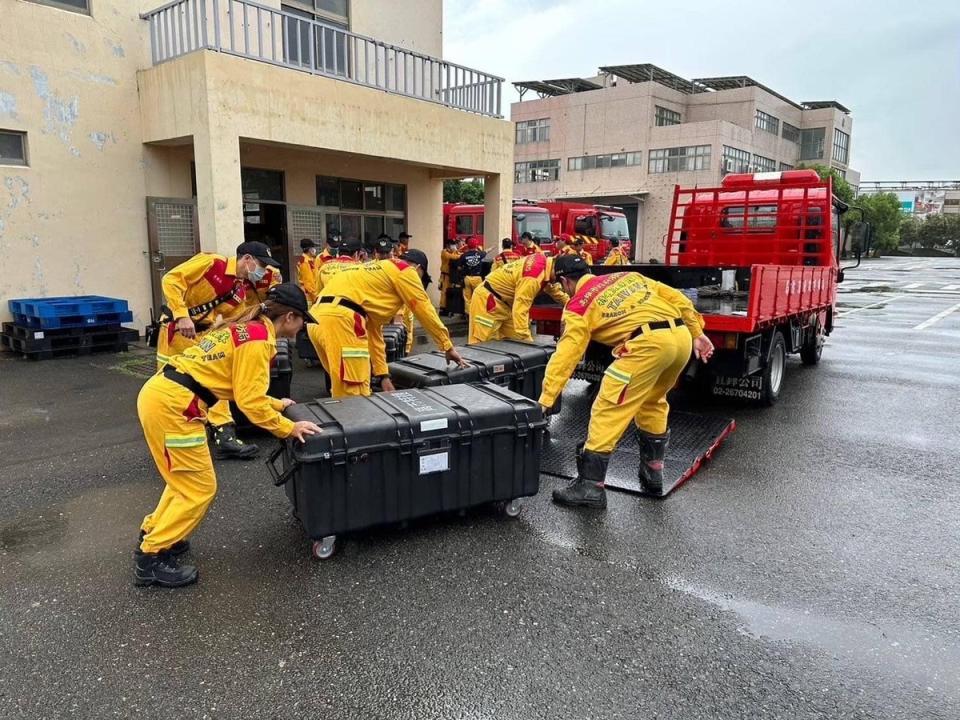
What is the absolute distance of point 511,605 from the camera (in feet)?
10.5

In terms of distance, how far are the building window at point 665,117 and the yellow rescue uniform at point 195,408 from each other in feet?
169

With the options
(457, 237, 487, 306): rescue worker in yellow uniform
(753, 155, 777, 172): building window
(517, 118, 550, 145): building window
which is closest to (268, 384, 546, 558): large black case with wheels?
(457, 237, 487, 306): rescue worker in yellow uniform

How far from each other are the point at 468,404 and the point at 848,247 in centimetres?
860

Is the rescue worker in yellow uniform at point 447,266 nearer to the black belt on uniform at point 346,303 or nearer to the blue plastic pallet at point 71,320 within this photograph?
the blue plastic pallet at point 71,320

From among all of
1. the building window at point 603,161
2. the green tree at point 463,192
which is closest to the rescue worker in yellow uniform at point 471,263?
the green tree at point 463,192

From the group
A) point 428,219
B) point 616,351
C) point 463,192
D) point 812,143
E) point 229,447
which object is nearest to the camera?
point 616,351

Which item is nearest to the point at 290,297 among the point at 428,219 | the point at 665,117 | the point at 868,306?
the point at 428,219

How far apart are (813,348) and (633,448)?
5.21 m

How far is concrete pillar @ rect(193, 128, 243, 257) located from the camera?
876 centimetres

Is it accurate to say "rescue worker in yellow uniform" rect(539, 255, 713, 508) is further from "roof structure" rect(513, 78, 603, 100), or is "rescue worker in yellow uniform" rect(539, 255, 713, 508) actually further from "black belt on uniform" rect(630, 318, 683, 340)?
"roof structure" rect(513, 78, 603, 100)

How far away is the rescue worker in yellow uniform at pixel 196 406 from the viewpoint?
10.2 feet

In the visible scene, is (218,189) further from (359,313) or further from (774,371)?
(774,371)

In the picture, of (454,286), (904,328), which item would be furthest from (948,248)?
(454,286)

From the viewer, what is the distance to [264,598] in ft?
10.6
